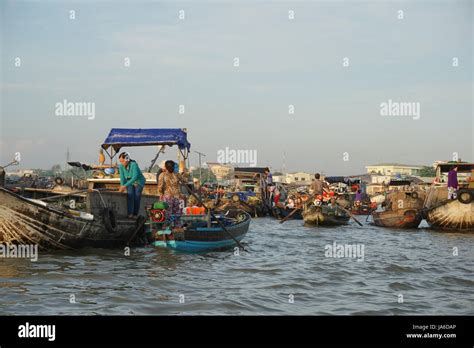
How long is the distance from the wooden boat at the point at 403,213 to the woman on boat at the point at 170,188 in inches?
527

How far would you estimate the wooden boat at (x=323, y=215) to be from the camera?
80.5ft

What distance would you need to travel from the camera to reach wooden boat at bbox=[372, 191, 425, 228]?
78.9 ft

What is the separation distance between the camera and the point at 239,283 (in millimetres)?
10383

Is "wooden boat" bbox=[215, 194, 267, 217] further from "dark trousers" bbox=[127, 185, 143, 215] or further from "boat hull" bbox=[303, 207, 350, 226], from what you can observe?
"dark trousers" bbox=[127, 185, 143, 215]

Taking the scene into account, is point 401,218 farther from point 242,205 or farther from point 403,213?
point 242,205

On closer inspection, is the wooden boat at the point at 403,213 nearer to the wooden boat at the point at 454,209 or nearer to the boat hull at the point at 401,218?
the boat hull at the point at 401,218

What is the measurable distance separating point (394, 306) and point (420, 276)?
3.24 meters

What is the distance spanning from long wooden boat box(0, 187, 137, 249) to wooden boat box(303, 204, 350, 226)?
12516 millimetres

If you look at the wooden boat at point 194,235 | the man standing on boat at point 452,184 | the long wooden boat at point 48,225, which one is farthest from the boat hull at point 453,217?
the long wooden boat at point 48,225

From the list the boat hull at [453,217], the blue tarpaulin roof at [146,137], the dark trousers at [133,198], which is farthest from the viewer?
the boat hull at [453,217]
